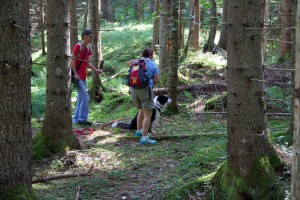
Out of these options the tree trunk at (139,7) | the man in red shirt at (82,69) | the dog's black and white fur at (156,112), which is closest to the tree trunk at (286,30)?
the tree trunk at (139,7)

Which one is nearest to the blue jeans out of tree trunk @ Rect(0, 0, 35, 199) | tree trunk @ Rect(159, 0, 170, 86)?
tree trunk @ Rect(159, 0, 170, 86)

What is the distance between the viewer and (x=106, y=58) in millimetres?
24562

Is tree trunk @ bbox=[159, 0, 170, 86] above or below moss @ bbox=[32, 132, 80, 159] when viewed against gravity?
above

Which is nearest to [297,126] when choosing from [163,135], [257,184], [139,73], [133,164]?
[257,184]

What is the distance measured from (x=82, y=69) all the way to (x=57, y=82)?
2791mm

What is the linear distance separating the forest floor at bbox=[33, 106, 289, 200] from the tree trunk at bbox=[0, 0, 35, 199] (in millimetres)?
789

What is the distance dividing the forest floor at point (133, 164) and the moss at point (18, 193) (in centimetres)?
70

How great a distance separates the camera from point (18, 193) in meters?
3.99

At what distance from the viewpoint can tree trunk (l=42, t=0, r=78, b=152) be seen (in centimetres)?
672

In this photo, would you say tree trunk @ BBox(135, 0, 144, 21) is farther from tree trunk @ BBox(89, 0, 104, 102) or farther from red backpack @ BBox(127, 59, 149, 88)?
red backpack @ BBox(127, 59, 149, 88)

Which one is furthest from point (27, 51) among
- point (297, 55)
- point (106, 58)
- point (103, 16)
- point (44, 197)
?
point (103, 16)

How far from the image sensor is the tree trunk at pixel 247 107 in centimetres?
438

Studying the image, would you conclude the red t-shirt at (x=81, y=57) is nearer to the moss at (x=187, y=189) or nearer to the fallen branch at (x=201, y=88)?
the fallen branch at (x=201, y=88)

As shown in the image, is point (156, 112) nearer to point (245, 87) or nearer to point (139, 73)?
point (139, 73)
